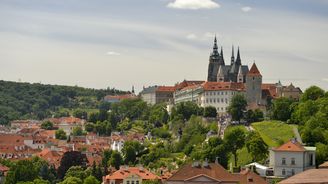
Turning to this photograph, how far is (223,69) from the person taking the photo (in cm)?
14425

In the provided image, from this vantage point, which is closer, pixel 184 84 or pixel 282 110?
pixel 282 110

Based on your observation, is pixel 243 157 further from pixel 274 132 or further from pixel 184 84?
pixel 184 84

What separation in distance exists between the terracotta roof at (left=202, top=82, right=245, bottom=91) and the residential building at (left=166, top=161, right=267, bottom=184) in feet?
230

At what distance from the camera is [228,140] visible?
8250cm

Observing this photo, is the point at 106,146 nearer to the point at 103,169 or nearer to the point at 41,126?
the point at 103,169

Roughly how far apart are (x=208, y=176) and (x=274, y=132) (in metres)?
35.9

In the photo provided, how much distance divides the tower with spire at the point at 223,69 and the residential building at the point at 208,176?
253 feet

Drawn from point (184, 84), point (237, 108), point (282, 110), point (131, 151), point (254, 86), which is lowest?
point (131, 151)

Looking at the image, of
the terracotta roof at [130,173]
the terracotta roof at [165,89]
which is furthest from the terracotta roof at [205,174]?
the terracotta roof at [165,89]

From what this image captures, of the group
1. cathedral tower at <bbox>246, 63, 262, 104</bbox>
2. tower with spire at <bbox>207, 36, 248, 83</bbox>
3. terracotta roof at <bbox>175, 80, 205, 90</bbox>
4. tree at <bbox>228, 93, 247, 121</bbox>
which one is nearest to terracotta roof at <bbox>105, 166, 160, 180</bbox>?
tree at <bbox>228, 93, 247, 121</bbox>

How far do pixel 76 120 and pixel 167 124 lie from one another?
5322 cm

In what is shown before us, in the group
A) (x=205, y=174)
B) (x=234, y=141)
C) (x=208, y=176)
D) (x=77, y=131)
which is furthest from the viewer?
(x=77, y=131)

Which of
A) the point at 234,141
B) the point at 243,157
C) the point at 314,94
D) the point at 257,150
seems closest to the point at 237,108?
the point at 314,94

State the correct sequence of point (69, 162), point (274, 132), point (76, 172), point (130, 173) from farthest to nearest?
point (69, 162)
point (274, 132)
point (76, 172)
point (130, 173)
